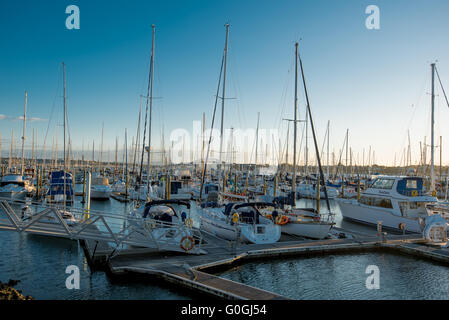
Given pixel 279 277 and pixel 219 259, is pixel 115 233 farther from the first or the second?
pixel 279 277

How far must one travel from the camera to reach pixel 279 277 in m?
15.7

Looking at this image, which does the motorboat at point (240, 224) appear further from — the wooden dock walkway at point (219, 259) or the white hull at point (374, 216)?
the white hull at point (374, 216)

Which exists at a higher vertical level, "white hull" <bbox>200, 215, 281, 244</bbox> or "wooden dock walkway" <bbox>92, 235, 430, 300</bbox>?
"white hull" <bbox>200, 215, 281, 244</bbox>

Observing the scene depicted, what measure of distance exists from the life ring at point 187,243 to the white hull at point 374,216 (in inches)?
753

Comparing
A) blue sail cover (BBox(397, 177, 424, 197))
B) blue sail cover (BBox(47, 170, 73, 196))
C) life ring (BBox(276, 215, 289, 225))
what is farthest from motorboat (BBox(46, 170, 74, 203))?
blue sail cover (BBox(397, 177, 424, 197))

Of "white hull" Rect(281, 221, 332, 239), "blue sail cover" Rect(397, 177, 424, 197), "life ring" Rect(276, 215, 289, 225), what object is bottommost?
"white hull" Rect(281, 221, 332, 239)

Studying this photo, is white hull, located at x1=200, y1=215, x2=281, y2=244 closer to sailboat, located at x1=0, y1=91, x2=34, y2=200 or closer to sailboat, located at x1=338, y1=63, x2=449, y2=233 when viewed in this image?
sailboat, located at x1=338, y1=63, x2=449, y2=233

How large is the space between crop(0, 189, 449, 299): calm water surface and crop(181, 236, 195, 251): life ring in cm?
225

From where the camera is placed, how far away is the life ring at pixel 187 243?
16641 mm

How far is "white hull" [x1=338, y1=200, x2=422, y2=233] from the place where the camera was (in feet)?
87.0

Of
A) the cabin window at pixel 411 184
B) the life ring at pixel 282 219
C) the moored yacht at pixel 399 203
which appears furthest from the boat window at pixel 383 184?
the life ring at pixel 282 219

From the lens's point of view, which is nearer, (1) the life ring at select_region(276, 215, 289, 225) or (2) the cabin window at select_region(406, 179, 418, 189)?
(1) the life ring at select_region(276, 215, 289, 225)

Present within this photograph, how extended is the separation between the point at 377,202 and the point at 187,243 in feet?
68.9

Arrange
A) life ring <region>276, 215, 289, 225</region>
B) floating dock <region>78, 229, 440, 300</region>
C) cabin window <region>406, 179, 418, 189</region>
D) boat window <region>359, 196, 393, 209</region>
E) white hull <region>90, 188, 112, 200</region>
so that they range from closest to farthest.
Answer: floating dock <region>78, 229, 440, 300</region> < life ring <region>276, 215, 289, 225</region> < cabin window <region>406, 179, 418, 189</region> < boat window <region>359, 196, 393, 209</region> < white hull <region>90, 188, 112, 200</region>
